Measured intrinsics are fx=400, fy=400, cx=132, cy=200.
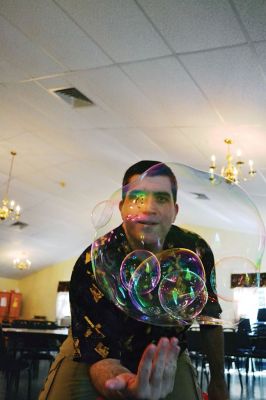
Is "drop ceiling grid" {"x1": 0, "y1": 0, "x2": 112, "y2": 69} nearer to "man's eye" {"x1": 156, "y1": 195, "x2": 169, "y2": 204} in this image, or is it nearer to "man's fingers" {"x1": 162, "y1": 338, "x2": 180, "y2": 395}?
"man's eye" {"x1": 156, "y1": 195, "x2": 169, "y2": 204}

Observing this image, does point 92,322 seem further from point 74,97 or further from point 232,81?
point 74,97

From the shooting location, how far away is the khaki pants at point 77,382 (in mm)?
953

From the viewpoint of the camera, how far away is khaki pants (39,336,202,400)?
0.95 m

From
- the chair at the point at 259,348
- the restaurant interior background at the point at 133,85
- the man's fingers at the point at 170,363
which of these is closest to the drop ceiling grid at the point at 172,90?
the restaurant interior background at the point at 133,85

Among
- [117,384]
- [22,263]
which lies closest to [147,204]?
[117,384]

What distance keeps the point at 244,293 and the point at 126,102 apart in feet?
11.5

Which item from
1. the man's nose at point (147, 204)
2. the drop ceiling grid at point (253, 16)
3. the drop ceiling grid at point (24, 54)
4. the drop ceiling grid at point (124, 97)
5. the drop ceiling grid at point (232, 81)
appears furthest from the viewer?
the drop ceiling grid at point (124, 97)

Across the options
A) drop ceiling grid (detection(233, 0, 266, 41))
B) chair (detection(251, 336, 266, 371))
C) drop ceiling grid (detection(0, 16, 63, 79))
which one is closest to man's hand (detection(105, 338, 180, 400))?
drop ceiling grid (detection(233, 0, 266, 41))

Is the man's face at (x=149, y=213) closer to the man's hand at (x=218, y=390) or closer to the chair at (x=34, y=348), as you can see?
the man's hand at (x=218, y=390)

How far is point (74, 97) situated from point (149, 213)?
12.5 feet

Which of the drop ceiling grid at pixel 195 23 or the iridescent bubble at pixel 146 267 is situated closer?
the iridescent bubble at pixel 146 267

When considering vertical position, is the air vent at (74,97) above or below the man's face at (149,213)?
above

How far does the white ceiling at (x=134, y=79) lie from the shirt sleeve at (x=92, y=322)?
2.25 m

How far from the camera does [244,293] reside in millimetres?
919
